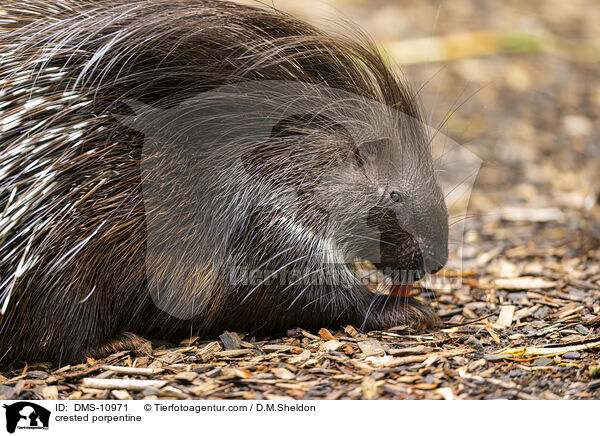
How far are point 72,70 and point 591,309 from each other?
2.61 metres

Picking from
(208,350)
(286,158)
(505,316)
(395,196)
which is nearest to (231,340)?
(208,350)

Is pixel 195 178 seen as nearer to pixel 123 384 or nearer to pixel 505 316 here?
pixel 123 384

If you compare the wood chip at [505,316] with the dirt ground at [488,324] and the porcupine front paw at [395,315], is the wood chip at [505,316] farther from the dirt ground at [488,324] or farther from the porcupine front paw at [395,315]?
the porcupine front paw at [395,315]

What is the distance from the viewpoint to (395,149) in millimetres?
2920

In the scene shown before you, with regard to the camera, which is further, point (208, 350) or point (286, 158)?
point (286, 158)

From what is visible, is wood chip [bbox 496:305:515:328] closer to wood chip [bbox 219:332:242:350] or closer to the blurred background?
the blurred background

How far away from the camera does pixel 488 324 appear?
3.02m

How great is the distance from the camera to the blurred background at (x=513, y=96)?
4.45m

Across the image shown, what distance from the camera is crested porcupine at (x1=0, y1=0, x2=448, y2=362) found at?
2.49 meters

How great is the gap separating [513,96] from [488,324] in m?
4.08
